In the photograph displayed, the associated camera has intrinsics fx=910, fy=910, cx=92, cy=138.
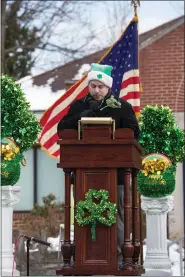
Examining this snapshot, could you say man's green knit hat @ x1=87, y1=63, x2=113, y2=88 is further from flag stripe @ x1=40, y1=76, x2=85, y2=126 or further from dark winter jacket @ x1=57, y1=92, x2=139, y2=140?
flag stripe @ x1=40, y1=76, x2=85, y2=126

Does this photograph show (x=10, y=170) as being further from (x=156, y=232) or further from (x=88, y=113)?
(x=88, y=113)

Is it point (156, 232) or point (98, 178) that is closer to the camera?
point (98, 178)

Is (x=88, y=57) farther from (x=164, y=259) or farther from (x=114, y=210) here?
(x=114, y=210)

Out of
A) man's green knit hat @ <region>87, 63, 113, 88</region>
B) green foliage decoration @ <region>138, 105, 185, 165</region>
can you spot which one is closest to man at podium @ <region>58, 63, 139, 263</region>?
man's green knit hat @ <region>87, 63, 113, 88</region>

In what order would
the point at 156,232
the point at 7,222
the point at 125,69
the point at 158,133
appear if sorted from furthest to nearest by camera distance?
the point at 125,69
the point at 156,232
the point at 158,133
the point at 7,222

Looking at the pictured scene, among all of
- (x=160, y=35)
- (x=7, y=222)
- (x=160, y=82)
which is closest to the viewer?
(x=7, y=222)

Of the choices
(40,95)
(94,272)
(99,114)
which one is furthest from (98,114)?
(40,95)

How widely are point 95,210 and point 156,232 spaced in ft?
12.0

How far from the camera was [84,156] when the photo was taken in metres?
8.61

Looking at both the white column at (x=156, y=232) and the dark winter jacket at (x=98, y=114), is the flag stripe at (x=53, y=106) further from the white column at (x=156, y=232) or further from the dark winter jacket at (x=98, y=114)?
the dark winter jacket at (x=98, y=114)

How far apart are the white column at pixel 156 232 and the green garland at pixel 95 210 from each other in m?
3.42

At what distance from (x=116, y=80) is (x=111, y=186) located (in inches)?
204

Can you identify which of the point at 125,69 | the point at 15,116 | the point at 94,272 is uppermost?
the point at 125,69

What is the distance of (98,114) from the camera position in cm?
892
